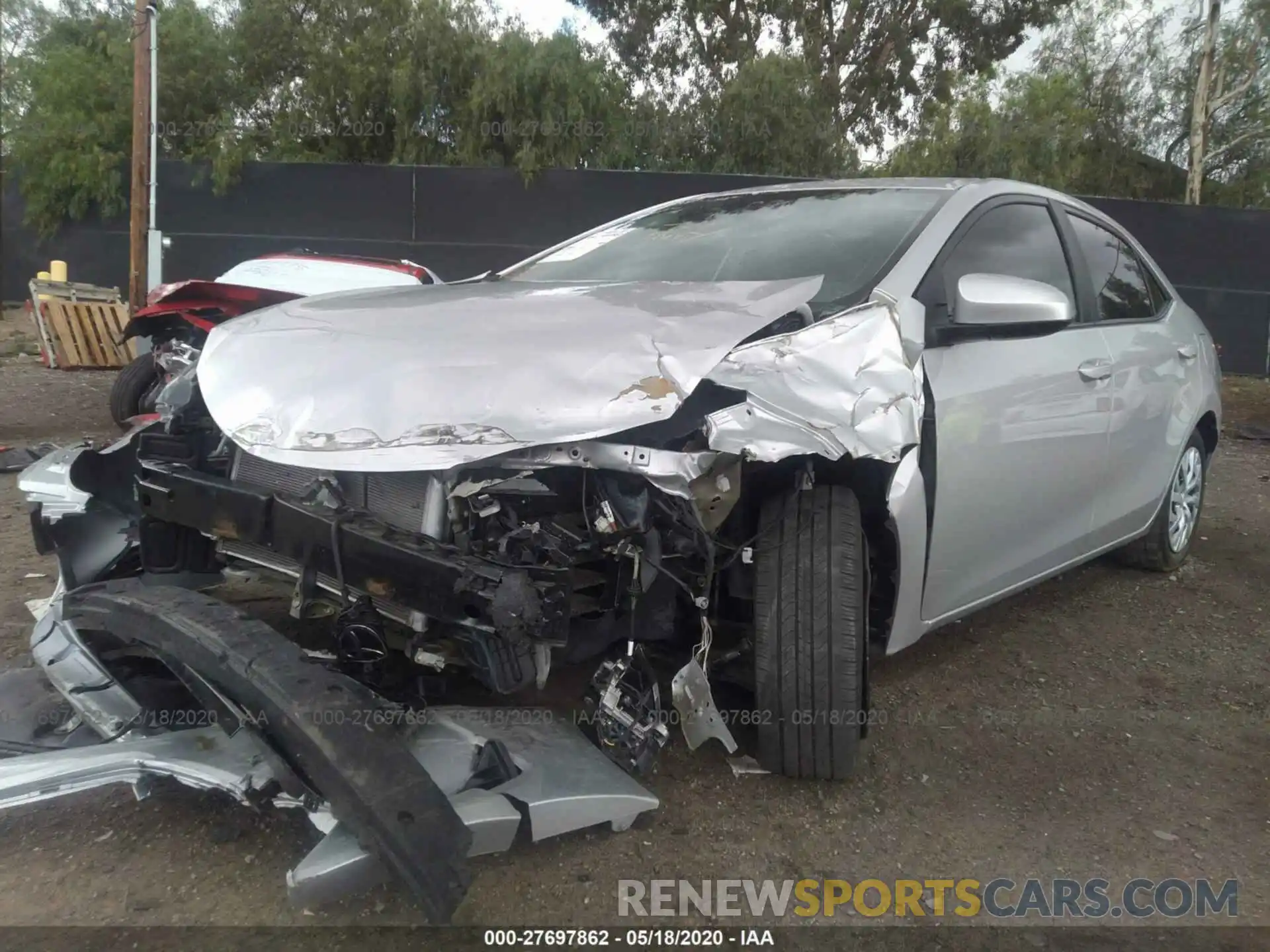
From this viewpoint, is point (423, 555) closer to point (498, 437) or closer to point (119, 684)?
point (498, 437)

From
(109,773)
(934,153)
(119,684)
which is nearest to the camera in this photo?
(109,773)

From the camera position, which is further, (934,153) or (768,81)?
(934,153)

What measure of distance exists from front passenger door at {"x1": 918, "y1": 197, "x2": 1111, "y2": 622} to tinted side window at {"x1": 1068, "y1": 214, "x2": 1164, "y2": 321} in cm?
22

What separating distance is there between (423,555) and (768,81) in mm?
14797

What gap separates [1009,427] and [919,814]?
1132mm

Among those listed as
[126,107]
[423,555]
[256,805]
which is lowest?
[256,805]

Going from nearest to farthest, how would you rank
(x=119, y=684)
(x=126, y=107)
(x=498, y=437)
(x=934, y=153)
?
(x=498, y=437)
(x=119, y=684)
(x=126, y=107)
(x=934, y=153)

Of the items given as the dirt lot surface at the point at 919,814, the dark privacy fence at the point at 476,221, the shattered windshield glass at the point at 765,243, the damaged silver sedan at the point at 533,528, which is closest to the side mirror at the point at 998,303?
the damaged silver sedan at the point at 533,528

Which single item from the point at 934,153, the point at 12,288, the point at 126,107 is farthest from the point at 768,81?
the point at 12,288

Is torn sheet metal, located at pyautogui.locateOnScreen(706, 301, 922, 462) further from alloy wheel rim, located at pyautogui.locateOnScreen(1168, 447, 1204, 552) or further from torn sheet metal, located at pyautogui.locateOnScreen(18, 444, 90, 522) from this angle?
alloy wheel rim, located at pyautogui.locateOnScreen(1168, 447, 1204, 552)

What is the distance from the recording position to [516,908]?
2018 mm

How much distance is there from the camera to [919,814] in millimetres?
2480

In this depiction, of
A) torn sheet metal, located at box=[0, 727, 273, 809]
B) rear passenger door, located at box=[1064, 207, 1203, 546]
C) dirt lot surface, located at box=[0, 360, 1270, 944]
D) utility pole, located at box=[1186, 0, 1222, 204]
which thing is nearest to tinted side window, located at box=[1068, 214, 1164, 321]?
rear passenger door, located at box=[1064, 207, 1203, 546]

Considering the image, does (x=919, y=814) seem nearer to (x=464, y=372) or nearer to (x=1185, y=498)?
(x=464, y=372)
